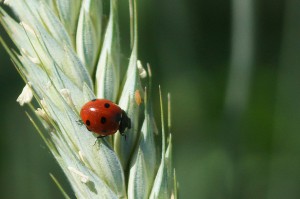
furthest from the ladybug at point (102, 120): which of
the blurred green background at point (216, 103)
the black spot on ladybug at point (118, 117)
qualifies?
the blurred green background at point (216, 103)

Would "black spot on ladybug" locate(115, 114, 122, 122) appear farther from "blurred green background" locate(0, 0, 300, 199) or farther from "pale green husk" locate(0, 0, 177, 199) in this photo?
"blurred green background" locate(0, 0, 300, 199)

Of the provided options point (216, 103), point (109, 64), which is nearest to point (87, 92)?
point (109, 64)

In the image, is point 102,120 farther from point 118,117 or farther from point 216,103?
point 216,103

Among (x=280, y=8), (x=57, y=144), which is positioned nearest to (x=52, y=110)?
(x=57, y=144)

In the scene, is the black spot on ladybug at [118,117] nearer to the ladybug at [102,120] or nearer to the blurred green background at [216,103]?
the ladybug at [102,120]

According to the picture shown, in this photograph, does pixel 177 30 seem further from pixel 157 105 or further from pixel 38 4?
pixel 38 4

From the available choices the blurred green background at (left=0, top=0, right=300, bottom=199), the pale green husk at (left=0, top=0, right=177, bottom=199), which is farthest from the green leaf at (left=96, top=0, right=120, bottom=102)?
the blurred green background at (left=0, top=0, right=300, bottom=199)

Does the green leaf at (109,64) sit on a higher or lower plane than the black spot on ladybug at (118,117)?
higher
